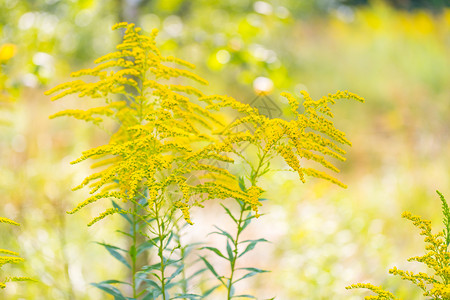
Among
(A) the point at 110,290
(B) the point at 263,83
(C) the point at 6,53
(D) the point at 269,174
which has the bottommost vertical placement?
(A) the point at 110,290

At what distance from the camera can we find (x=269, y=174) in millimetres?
5125

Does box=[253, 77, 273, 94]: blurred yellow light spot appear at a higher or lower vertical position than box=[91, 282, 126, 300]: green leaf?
higher

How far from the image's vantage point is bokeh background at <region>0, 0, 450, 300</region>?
331cm

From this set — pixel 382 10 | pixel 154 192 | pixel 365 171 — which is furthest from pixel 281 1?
pixel 382 10

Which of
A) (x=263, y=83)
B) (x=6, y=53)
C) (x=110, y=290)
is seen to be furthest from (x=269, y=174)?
(x=110, y=290)

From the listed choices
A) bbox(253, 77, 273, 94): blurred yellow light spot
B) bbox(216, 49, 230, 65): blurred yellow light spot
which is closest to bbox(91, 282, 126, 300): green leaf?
bbox(253, 77, 273, 94): blurred yellow light spot

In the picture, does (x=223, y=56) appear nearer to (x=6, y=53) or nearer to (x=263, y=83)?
(x=263, y=83)

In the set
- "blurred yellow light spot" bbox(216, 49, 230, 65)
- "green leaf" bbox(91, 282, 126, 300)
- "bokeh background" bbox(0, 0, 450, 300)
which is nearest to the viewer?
"green leaf" bbox(91, 282, 126, 300)

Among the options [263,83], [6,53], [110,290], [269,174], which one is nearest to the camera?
[110,290]

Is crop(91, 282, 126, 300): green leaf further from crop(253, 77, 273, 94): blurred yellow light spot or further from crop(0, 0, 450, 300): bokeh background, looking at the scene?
crop(253, 77, 273, 94): blurred yellow light spot

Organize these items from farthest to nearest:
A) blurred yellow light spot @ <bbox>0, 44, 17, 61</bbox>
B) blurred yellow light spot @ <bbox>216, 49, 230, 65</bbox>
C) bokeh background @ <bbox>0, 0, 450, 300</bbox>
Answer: bokeh background @ <bbox>0, 0, 450, 300</bbox> < blurred yellow light spot @ <bbox>216, 49, 230, 65</bbox> < blurred yellow light spot @ <bbox>0, 44, 17, 61</bbox>

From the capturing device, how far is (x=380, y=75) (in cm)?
945

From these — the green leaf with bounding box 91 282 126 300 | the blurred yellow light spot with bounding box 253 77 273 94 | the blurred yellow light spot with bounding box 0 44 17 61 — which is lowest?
the green leaf with bounding box 91 282 126 300

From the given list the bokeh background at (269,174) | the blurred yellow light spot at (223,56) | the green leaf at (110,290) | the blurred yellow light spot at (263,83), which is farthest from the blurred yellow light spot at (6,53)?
the green leaf at (110,290)
